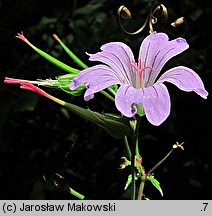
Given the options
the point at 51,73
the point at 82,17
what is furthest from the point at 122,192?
the point at 82,17

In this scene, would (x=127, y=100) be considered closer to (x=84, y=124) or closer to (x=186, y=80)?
(x=186, y=80)

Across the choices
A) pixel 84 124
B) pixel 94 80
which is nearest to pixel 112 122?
pixel 94 80

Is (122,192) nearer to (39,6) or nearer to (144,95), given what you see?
(39,6)

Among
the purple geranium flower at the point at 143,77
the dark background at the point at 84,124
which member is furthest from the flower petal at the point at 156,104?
the dark background at the point at 84,124

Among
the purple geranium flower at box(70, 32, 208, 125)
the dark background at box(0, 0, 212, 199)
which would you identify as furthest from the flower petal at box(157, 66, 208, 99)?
the dark background at box(0, 0, 212, 199)

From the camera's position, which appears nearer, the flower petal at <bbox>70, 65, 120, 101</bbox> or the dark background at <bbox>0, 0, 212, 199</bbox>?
the flower petal at <bbox>70, 65, 120, 101</bbox>

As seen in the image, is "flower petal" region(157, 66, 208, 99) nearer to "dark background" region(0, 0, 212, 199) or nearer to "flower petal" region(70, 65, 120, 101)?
"flower petal" region(70, 65, 120, 101)
